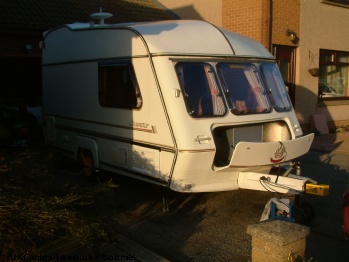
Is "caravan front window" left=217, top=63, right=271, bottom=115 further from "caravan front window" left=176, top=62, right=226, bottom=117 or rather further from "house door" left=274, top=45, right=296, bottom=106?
"house door" left=274, top=45, right=296, bottom=106

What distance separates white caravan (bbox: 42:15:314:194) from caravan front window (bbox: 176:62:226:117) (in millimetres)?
14

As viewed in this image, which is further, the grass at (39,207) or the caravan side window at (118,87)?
the caravan side window at (118,87)

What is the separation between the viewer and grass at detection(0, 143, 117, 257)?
355cm

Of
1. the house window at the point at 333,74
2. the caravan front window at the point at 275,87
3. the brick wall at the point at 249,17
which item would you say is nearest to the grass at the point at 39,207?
the caravan front window at the point at 275,87

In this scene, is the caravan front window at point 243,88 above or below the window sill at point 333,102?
above

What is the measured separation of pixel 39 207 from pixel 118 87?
3497 mm

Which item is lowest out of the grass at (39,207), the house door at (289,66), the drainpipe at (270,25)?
the grass at (39,207)

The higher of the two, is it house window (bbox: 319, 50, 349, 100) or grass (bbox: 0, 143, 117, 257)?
house window (bbox: 319, 50, 349, 100)

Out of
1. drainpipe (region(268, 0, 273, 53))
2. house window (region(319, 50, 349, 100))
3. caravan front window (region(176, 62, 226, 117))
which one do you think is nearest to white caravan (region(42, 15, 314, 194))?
caravan front window (region(176, 62, 226, 117))

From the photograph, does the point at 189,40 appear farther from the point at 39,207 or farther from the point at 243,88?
the point at 39,207

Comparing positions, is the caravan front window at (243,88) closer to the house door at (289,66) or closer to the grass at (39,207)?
the grass at (39,207)

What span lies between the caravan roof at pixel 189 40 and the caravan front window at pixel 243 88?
210 mm

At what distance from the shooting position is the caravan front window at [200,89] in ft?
19.8

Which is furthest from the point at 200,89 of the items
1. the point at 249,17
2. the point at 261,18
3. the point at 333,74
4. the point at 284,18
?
the point at 333,74
